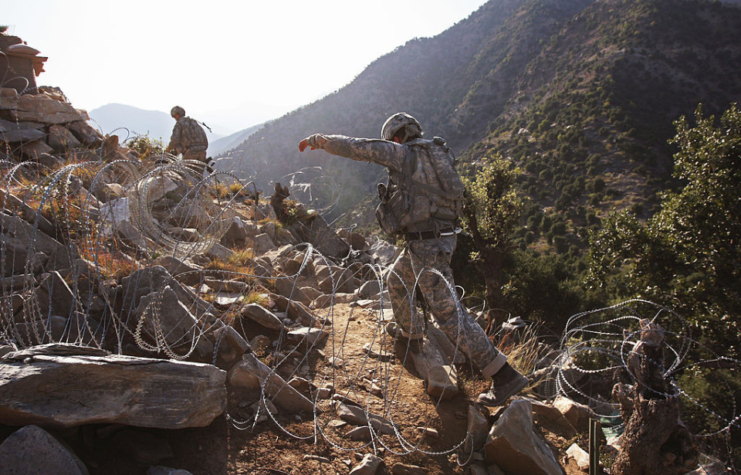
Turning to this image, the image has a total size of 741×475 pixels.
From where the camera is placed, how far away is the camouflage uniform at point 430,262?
141 inches

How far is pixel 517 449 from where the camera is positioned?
2.89 meters

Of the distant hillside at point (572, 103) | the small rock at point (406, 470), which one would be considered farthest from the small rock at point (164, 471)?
the distant hillside at point (572, 103)

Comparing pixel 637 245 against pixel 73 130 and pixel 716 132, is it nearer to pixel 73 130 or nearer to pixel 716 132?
pixel 716 132

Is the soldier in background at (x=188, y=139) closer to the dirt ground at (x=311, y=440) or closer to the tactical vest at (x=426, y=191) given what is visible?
the tactical vest at (x=426, y=191)

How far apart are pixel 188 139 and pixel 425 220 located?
8.65m

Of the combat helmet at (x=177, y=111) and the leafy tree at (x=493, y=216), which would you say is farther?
the combat helmet at (x=177, y=111)

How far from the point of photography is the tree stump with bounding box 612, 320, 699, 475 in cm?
278

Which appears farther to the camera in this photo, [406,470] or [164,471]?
[406,470]

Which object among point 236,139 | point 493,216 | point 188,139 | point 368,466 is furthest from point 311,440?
point 236,139

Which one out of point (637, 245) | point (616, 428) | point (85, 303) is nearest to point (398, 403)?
point (616, 428)

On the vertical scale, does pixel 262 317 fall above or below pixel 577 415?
above

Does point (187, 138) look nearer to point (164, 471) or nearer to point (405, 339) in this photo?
point (405, 339)

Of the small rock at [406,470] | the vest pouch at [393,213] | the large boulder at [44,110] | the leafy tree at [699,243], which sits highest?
the large boulder at [44,110]

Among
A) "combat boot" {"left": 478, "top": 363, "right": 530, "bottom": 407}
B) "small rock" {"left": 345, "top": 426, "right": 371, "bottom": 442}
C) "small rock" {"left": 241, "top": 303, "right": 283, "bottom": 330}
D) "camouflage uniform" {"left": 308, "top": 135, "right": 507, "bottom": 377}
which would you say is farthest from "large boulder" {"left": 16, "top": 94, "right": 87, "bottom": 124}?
"combat boot" {"left": 478, "top": 363, "right": 530, "bottom": 407}
